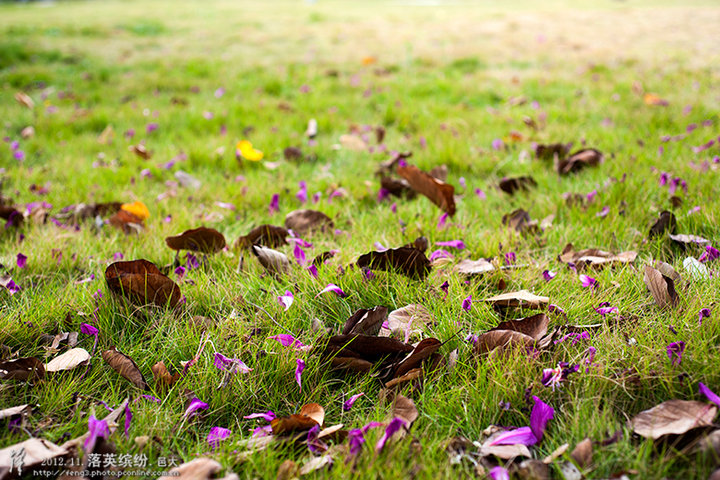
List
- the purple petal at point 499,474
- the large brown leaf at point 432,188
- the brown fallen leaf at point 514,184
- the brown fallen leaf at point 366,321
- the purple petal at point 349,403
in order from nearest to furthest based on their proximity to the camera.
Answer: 1. the purple petal at point 499,474
2. the purple petal at point 349,403
3. the brown fallen leaf at point 366,321
4. the large brown leaf at point 432,188
5. the brown fallen leaf at point 514,184

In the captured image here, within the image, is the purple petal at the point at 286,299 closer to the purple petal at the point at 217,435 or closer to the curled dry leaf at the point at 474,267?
the purple petal at the point at 217,435

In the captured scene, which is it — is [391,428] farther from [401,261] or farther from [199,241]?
[199,241]

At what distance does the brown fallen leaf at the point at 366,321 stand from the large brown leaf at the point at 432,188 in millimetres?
914

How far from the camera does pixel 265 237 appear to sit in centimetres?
211

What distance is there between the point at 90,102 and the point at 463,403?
5153 mm

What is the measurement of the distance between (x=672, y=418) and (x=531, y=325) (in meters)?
0.40

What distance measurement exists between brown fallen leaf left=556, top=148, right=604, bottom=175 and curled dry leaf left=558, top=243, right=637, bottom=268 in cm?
102

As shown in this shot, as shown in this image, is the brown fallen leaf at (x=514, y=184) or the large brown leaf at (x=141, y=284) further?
the brown fallen leaf at (x=514, y=184)

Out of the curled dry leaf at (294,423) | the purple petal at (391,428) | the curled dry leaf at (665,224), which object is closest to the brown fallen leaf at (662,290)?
the curled dry leaf at (665,224)

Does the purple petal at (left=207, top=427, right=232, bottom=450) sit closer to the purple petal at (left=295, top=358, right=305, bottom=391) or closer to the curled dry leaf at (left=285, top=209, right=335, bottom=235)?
the purple petal at (left=295, top=358, right=305, bottom=391)

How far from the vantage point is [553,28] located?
30.9ft

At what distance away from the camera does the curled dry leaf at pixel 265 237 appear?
2074mm

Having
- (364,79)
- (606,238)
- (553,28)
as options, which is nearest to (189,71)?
(364,79)

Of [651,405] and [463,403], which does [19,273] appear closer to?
[463,403]
